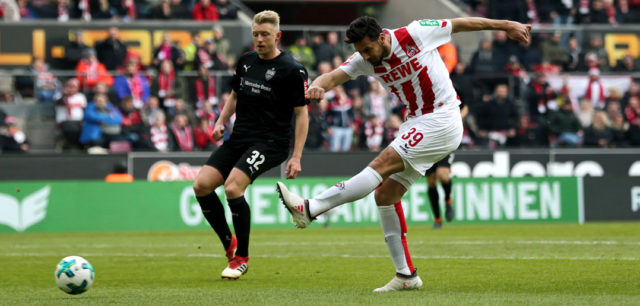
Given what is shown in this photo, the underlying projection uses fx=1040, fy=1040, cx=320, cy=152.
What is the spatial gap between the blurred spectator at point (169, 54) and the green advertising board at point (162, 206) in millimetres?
4401

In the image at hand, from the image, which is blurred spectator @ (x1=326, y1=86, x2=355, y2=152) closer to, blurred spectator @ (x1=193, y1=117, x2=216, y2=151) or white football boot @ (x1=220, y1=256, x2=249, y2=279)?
blurred spectator @ (x1=193, y1=117, x2=216, y2=151)

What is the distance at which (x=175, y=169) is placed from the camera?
20.9m

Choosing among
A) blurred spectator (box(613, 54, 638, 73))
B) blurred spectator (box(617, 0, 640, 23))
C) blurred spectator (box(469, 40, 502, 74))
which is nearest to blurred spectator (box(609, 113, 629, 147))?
blurred spectator (box(613, 54, 638, 73))

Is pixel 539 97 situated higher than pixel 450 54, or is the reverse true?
pixel 450 54

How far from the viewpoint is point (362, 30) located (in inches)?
305

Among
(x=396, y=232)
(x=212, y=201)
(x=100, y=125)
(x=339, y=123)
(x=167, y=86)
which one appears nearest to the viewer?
(x=396, y=232)

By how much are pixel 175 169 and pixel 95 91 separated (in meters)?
2.37

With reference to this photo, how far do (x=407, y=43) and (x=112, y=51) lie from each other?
1586cm

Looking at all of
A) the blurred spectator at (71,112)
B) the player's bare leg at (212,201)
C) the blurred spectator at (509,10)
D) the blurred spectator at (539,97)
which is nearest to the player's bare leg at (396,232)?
the player's bare leg at (212,201)

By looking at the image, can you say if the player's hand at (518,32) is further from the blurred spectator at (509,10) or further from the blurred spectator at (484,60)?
the blurred spectator at (509,10)

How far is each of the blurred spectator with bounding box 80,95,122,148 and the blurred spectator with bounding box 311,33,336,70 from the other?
538cm

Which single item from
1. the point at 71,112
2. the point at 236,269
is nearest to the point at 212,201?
the point at 236,269

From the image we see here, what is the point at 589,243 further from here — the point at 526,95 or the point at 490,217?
the point at 526,95

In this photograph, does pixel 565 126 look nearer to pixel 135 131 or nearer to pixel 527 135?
pixel 527 135
